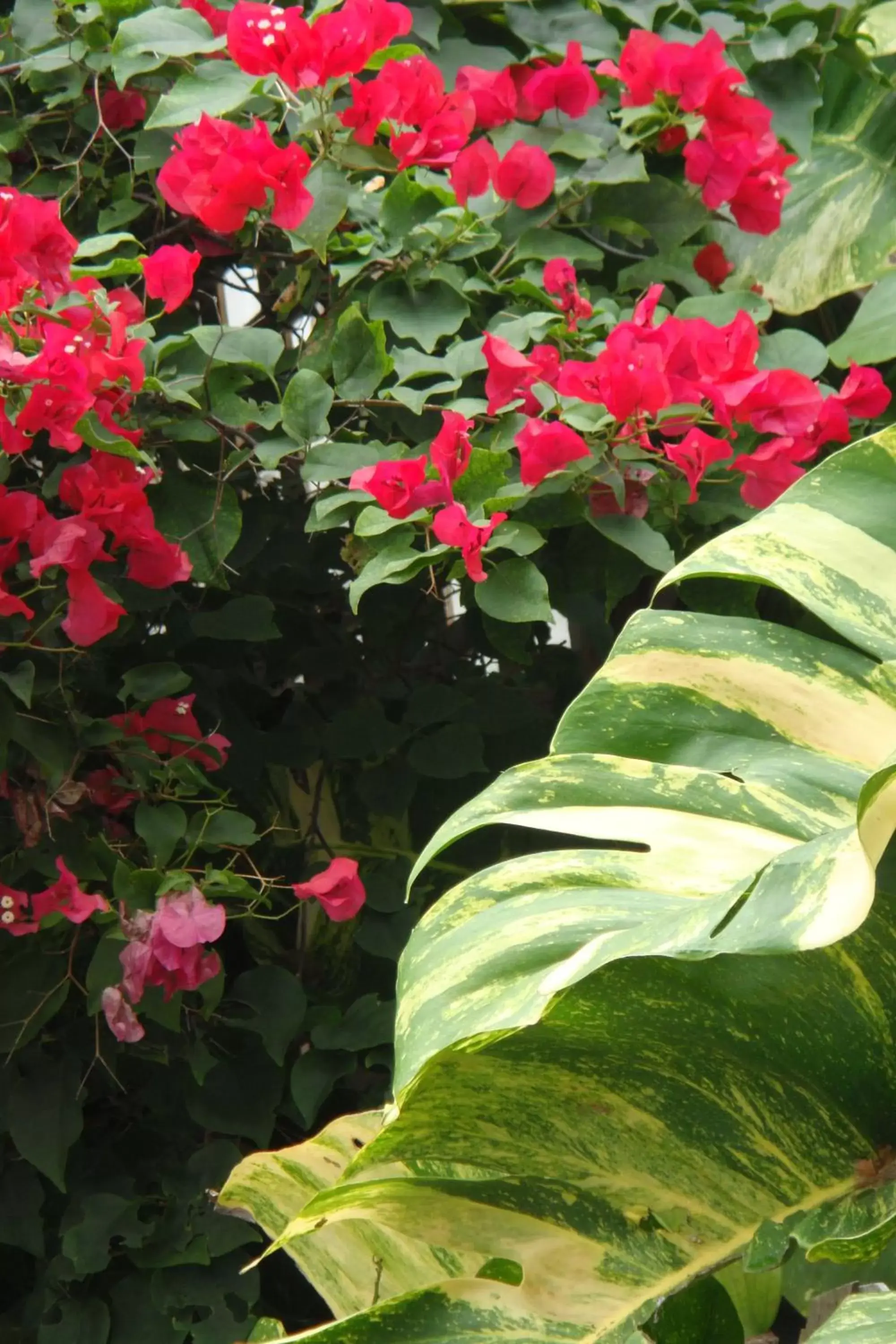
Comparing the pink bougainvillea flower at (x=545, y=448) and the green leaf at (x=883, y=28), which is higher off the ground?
the green leaf at (x=883, y=28)

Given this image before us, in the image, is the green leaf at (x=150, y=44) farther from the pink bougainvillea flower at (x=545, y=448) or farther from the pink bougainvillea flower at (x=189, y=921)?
the pink bougainvillea flower at (x=189, y=921)

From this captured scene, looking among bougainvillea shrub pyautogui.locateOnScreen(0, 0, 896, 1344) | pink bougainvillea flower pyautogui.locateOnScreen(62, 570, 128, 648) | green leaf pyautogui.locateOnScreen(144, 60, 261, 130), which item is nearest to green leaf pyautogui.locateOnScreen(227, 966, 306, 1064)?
bougainvillea shrub pyautogui.locateOnScreen(0, 0, 896, 1344)

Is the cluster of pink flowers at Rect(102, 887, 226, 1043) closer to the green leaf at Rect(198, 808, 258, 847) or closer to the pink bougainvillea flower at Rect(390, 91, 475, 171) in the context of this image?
the green leaf at Rect(198, 808, 258, 847)

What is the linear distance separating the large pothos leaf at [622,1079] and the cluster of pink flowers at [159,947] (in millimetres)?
373

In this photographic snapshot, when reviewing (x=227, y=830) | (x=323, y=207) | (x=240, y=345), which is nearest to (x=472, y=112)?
(x=323, y=207)

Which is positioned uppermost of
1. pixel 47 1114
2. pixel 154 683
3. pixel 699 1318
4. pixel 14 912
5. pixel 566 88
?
pixel 566 88

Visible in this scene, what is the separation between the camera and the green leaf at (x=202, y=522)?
100 cm

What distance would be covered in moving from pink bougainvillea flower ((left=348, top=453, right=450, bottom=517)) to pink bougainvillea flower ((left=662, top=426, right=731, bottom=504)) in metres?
0.16

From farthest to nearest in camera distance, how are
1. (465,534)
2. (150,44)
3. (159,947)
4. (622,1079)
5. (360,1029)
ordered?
(360,1029) < (150,44) < (159,947) < (465,534) < (622,1079)

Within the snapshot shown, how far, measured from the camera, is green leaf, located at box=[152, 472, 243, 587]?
1004 millimetres

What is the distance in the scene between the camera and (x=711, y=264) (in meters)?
1.17

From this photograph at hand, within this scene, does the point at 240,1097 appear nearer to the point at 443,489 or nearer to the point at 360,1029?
the point at 360,1029

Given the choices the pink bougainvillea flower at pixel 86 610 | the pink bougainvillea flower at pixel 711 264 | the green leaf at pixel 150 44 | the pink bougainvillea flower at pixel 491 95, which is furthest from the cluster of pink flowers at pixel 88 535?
the pink bougainvillea flower at pixel 711 264

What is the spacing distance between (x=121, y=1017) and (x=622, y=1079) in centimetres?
52
